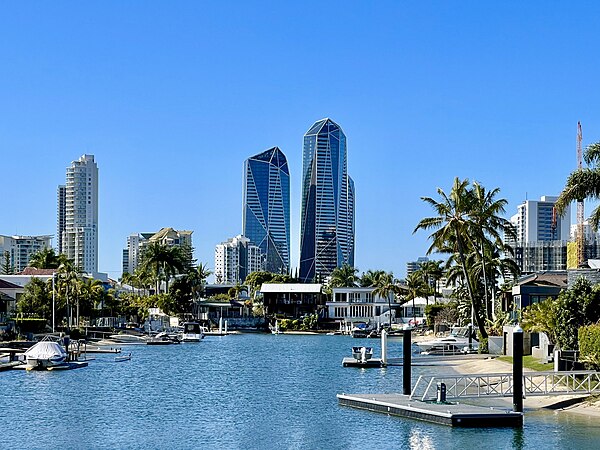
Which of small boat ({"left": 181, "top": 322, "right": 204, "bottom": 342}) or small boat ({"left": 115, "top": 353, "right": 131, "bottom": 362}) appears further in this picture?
small boat ({"left": 181, "top": 322, "right": 204, "bottom": 342})

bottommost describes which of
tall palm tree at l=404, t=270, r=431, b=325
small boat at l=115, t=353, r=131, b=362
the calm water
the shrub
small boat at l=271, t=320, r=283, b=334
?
small boat at l=271, t=320, r=283, b=334

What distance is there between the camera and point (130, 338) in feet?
405

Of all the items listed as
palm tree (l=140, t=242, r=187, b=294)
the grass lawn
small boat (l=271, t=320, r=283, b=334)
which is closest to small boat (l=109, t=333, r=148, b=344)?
small boat (l=271, t=320, r=283, b=334)

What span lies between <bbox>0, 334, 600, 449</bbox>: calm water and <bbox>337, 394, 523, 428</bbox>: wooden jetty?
511 millimetres

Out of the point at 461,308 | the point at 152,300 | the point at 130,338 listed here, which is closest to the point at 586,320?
the point at 461,308

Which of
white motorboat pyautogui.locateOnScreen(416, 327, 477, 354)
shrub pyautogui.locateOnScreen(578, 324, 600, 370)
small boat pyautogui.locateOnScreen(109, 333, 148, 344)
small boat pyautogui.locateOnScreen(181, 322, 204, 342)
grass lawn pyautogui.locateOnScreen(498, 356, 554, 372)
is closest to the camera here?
shrub pyautogui.locateOnScreen(578, 324, 600, 370)

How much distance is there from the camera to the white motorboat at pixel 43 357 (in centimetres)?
7444

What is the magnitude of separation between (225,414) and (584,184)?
2266 centimetres

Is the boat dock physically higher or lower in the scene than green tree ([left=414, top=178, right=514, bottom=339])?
lower

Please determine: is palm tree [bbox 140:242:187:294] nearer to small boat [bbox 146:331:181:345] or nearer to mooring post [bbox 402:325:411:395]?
small boat [bbox 146:331:181:345]

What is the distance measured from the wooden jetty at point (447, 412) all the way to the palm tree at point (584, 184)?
14.0m

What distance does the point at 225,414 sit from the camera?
159 ft

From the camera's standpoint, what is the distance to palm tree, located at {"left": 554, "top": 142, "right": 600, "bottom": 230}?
171ft

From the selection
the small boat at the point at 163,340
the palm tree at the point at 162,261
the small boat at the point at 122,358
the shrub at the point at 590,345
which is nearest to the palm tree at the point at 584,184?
the shrub at the point at 590,345
